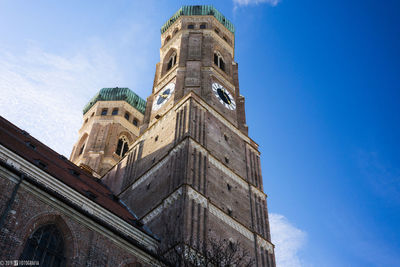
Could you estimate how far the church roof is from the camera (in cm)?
2059

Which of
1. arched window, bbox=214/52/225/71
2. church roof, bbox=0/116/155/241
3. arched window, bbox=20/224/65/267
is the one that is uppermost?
arched window, bbox=214/52/225/71

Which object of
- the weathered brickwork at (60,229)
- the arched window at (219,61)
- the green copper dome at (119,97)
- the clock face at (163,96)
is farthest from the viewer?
the green copper dome at (119,97)

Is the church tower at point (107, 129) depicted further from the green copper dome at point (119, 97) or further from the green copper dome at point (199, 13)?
the green copper dome at point (199, 13)

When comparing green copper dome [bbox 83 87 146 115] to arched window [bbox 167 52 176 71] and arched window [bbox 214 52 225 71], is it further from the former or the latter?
arched window [bbox 214 52 225 71]

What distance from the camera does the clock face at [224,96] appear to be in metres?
31.4

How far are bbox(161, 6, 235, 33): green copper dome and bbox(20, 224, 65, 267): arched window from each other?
25164mm

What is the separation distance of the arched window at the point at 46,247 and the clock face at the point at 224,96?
1655 centimetres

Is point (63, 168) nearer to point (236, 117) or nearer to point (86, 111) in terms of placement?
point (236, 117)

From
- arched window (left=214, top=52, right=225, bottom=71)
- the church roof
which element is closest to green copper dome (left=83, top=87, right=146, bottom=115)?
arched window (left=214, top=52, right=225, bottom=71)

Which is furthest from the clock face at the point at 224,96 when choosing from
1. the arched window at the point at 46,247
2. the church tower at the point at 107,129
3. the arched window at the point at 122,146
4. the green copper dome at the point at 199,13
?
the arched window at the point at 46,247

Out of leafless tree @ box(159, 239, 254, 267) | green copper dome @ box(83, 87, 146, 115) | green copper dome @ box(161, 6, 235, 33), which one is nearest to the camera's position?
leafless tree @ box(159, 239, 254, 267)

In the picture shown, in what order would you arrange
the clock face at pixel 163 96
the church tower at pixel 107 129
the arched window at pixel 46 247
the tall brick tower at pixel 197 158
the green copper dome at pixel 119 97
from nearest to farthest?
1. the arched window at pixel 46 247
2. the tall brick tower at pixel 197 158
3. the clock face at pixel 163 96
4. the church tower at pixel 107 129
5. the green copper dome at pixel 119 97

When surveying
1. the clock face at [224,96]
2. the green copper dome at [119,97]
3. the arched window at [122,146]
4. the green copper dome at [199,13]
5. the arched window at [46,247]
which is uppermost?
the green copper dome at [199,13]

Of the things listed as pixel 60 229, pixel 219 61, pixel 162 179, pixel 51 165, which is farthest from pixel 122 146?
pixel 60 229
